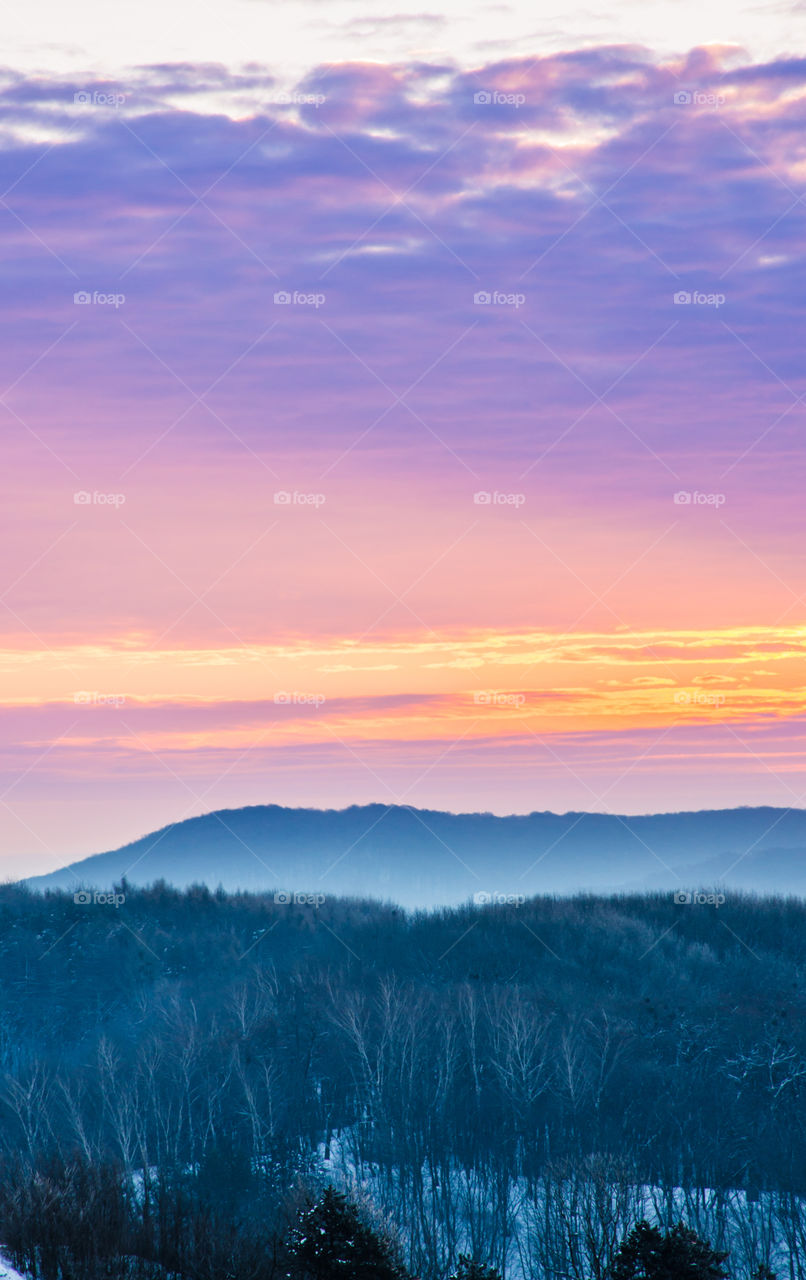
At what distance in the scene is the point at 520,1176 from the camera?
91.4m

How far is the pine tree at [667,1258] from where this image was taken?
1500 inches

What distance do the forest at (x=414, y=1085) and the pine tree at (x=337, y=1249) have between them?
4891 millimetres

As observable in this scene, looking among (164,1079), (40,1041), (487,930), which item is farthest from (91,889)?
(164,1079)

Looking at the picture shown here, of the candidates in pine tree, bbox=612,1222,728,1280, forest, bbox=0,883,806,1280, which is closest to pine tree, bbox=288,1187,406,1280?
forest, bbox=0,883,806,1280

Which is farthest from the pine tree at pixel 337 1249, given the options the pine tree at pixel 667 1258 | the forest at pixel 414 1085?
the pine tree at pixel 667 1258

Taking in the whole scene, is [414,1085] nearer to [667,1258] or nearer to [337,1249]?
[667,1258]

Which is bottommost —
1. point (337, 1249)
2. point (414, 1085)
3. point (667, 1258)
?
point (667, 1258)

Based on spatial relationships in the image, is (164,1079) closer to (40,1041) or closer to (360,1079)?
(360,1079)

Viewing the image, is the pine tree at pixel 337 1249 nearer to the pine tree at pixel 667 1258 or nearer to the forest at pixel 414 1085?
the forest at pixel 414 1085

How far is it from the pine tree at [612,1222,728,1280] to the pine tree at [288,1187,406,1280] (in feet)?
25.4

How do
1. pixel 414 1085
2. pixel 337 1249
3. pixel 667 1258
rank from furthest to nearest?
pixel 414 1085, pixel 667 1258, pixel 337 1249

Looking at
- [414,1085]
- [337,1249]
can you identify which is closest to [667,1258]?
[337,1249]

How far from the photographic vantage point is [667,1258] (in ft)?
126

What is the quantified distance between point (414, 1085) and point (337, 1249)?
222ft
